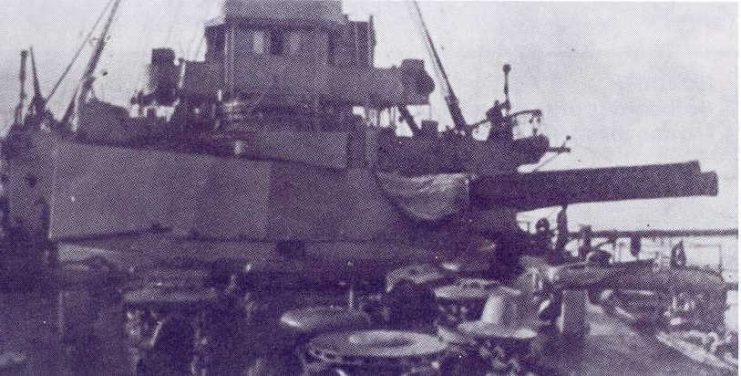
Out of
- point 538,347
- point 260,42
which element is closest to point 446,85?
point 260,42

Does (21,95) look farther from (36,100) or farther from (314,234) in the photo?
(314,234)

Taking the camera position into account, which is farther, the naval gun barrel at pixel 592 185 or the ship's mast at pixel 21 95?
the ship's mast at pixel 21 95

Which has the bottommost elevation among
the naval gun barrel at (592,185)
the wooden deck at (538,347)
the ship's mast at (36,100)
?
the wooden deck at (538,347)

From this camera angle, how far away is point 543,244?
1380 centimetres

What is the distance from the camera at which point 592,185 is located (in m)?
11.4

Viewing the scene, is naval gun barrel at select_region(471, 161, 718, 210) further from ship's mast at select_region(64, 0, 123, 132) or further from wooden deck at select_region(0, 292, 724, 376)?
ship's mast at select_region(64, 0, 123, 132)

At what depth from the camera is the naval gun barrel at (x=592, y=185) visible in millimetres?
10969

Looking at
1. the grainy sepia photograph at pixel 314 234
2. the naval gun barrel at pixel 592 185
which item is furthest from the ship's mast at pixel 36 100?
the naval gun barrel at pixel 592 185

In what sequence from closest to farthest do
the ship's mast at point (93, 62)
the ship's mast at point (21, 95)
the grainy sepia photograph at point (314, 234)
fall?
the grainy sepia photograph at point (314, 234), the ship's mast at point (93, 62), the ship's mast at point (21, 95)

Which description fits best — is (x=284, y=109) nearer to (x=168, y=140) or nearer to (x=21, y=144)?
(x=168, y=140)

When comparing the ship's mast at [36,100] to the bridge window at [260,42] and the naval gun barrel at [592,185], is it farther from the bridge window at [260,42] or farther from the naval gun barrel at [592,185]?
the naval gun barrel at [592,185]

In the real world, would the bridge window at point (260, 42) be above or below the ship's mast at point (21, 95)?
above

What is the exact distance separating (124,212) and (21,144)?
17.5 feet

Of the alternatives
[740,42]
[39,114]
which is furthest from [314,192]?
[39,114]
